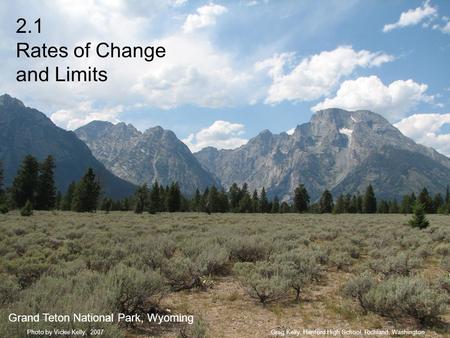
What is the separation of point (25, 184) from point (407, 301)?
60.2 m

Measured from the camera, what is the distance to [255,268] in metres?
11.7

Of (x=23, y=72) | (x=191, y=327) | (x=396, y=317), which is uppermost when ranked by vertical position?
(x=23, y=72)

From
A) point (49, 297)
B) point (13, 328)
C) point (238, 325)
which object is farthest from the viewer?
point (238, 325)

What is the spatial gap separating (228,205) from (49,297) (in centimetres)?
9701

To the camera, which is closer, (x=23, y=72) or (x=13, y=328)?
(x=13, y=328)

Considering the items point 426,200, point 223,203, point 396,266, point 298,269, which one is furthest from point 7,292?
point 426,200

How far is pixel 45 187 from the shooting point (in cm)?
5862

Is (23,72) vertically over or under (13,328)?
over

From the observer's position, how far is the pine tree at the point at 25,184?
5597 cm

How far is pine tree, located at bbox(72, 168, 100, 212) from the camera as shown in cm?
6088

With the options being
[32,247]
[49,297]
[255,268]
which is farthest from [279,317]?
[32,247]

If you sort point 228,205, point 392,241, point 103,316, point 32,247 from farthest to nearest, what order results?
point 228,205
point 392,241
point 32,247
point 103,316

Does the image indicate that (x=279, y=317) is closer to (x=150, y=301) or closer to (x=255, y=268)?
(x=255, y=268)

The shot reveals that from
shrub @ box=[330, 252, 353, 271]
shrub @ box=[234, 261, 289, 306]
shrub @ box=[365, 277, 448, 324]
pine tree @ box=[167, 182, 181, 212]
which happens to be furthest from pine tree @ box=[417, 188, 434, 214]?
shrub @ box=[234, 261, 289, 306]
